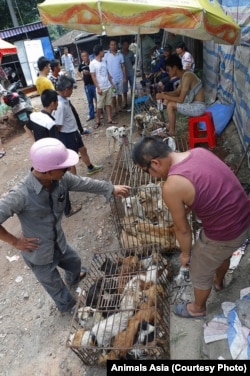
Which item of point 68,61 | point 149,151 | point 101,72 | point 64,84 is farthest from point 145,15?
point 68,61

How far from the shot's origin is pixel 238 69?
18.0 feet

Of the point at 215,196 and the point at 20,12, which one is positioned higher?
the point at 20,12

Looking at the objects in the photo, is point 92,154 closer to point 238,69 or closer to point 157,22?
point 238,69

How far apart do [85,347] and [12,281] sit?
205cm

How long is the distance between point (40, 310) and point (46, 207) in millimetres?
1573

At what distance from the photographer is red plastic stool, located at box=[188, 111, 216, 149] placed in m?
5.66

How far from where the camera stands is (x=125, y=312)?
2748 millimetres

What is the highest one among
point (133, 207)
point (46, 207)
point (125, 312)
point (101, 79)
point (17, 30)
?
point (17, 30)

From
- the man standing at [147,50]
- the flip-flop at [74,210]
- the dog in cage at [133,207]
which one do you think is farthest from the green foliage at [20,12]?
the dog in cage at [133,207]

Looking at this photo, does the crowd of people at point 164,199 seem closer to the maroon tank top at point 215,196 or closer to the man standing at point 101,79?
the maroon tank top at point 215,196

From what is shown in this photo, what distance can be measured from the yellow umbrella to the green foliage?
21.5 meters

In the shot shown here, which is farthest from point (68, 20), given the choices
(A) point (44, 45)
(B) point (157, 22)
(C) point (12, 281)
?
(A) point (44, 45)

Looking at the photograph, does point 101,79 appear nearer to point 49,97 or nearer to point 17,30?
point 49,97

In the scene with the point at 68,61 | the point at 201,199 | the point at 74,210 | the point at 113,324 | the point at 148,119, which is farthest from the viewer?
the point at 68,61
